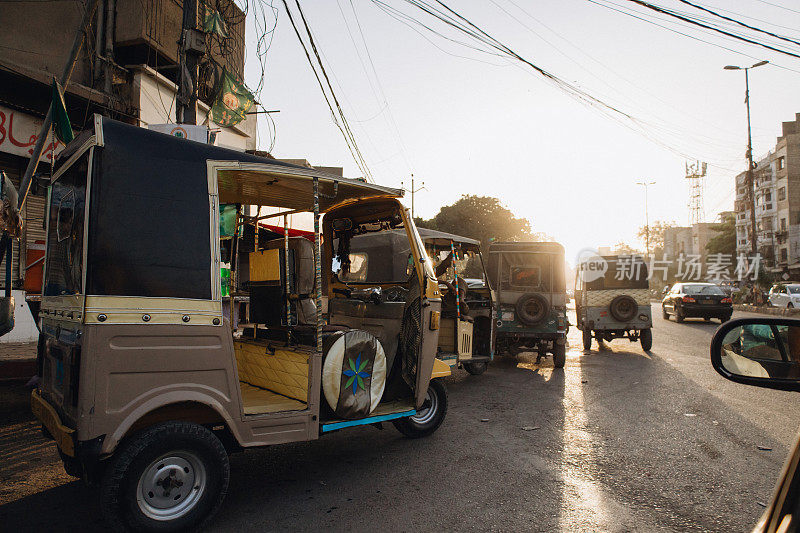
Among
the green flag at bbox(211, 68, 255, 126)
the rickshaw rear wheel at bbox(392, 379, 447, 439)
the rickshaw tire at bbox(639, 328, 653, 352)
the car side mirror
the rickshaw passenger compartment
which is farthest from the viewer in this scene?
the rickshaw tire at bbox(639, 328, 653, 352)

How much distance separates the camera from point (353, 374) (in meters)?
4.28

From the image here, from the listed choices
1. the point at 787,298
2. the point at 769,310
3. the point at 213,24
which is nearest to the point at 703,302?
the point at 769,310

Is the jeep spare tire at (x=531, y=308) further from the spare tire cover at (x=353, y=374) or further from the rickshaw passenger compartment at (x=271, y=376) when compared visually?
the rickshaw passenger compartment at (x=271, y=376)

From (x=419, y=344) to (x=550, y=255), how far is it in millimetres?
6723

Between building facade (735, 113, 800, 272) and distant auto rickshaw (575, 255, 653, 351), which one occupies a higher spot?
building facade (735, 113, 800, 272)

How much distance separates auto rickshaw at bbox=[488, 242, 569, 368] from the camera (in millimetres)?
10102

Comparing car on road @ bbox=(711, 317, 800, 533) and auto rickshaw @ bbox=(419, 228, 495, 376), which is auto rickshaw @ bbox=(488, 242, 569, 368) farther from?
car on road @ bbox=(711, 317, 800, 533)

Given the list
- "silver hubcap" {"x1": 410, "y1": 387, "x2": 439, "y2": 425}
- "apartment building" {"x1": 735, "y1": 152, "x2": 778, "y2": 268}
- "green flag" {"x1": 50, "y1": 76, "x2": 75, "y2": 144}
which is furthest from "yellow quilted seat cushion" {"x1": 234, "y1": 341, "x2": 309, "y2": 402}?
"apartment building" {"x1": 735, "y1": 152, "x2": 778, "y2": 268}

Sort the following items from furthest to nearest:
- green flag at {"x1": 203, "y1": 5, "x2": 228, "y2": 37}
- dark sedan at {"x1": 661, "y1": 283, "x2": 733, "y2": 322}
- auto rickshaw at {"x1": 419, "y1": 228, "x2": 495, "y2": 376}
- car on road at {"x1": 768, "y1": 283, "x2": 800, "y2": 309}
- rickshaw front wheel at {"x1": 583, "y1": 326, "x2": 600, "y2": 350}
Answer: car on road at {"x1": 768, "y1": 283, "x2": 800, "y2": 309} < dark sedan at {"x1": 661, "y1": 283, "x2": 733, "y2": 322} < rickshaw front wheel at {"x1": 583, "y1": 326, "x2": 600, "y2": 350} < green flag at {"x1": 203, "y1": 5, "x2": 228, "y2": 37} < auto rickshaw at {"x1": 419, "y1": 228, "x2": 495, "y2": 376}

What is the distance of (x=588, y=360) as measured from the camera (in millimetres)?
11250

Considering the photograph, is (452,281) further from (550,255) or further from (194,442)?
(194,442)

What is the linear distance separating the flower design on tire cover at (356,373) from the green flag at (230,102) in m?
8.08

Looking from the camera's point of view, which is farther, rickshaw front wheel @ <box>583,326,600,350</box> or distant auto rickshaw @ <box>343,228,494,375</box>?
rickshaw front wheel @ <box>583,326,600,350</box>

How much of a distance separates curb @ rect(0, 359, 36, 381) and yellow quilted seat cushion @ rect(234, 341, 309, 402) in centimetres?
321
